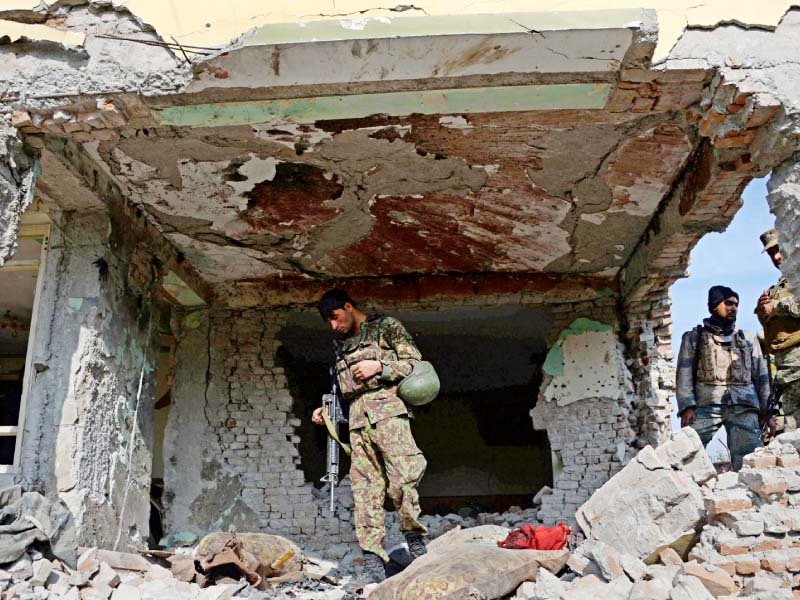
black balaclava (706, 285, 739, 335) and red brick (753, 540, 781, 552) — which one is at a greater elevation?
black balaclava (706, 285, 739, 335)

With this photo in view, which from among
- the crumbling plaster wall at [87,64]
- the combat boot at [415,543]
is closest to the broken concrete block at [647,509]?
the combat boot at [415,543]

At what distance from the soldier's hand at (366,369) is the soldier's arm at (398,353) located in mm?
39

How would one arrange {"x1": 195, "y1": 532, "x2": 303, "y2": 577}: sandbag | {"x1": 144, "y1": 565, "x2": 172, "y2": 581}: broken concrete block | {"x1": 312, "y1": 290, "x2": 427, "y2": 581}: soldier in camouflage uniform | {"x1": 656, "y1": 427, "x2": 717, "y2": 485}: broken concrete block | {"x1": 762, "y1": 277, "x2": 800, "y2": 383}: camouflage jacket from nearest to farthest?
{"x1": 144, "y1": 565, "x2": 172, "y2": 581}: broken concrete block, {"x1": 656, "y1": 427, "x2": 717, "y2": 485}: broken concrete block, {"x1": 312, "y1": 290, "x2": 427, "y2": 581}: soldier in camouflage uniform, {"x1": 195, "y1": 532, "x2": 303, "y2": 577}: sandbag, {"x1": 762, "y1": 277, "x2": 800, "y2": 383}: camouflage jacket

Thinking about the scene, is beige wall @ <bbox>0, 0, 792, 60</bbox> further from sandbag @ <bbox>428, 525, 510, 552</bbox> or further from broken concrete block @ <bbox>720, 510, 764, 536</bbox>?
sandbag @ <bbox>428, 525, 510, 552</bbox>

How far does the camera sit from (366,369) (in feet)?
14.0

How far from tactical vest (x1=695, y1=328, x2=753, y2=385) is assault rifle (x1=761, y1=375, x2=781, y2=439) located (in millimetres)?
180

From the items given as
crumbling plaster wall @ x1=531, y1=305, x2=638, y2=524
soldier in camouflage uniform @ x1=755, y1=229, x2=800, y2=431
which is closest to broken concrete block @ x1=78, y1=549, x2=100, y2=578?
crumbling plaster wall @ x1=531, y1=305, x2=638, y2=524

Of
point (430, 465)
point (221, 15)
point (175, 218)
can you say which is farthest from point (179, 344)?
point (430, 465)

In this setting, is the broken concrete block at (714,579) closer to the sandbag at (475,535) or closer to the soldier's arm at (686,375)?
the sandbag at (475,535)

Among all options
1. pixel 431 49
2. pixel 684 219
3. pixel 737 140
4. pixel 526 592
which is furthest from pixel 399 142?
pixel 526 592

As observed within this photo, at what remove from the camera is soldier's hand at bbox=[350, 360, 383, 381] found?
428 centimetres

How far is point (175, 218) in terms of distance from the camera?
520cm

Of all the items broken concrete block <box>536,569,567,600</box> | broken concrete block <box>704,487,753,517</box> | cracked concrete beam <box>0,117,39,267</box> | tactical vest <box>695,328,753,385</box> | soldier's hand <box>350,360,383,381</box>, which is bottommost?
broken concrete block <box>536,569,567,600</box>

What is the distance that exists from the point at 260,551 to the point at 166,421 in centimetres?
201
